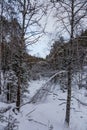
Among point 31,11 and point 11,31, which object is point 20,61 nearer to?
point 11,31

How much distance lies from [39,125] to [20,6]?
6474 millimetres

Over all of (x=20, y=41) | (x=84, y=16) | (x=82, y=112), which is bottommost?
(x=82, y=112)

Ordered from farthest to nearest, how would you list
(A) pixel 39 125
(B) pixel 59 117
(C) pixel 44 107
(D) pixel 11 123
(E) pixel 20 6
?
(C) pixel 44 107 < (B) pixel 59 117 < (E) pixel 20 6 < (A) pixel 39 125 < (D) pixel 11 123

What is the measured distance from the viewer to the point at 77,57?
41.7ft

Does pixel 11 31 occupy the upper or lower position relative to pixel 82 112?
upper

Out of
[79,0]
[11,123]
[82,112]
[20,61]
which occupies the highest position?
[79,0]

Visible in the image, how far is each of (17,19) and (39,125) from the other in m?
5.96

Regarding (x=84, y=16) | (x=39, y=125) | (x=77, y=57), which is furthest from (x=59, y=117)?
(x=84, y=16)

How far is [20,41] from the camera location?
44.5 feet

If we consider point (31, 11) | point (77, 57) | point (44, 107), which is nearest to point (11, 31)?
point (31, 11)

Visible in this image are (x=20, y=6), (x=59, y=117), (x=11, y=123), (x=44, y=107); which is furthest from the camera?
(x=44, y=107)

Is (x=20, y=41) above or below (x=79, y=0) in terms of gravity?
below

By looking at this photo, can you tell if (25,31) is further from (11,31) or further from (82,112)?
(82,112)

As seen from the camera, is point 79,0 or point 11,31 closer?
point 79,0
